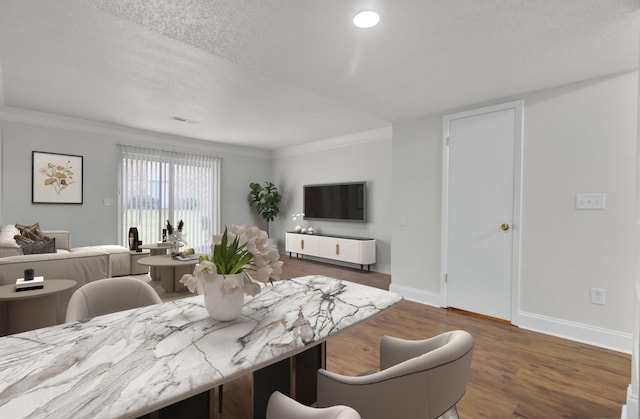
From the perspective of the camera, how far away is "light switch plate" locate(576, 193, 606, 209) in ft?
8.48

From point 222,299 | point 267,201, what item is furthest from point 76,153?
point 222,299

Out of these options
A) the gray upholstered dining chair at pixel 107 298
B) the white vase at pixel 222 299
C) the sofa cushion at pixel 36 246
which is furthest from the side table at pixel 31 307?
the white vase at pixel 222 299

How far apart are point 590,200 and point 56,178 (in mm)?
6730

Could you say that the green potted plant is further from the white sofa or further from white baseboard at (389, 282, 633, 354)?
white baseboard at (389, 282, 633, 354)

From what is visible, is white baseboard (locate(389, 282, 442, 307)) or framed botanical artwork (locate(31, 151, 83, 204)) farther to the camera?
framed botanical artwork (locate(31, 151, 83, 204))

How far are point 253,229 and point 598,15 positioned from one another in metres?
2.31

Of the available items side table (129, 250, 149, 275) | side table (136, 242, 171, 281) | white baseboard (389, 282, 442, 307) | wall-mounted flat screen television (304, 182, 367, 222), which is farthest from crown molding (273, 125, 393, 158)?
side table (129, 250, 149, 275)

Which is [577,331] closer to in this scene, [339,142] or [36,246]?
[339,142]

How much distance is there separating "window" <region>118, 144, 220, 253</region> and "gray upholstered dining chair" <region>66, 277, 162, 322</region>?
3.75 meters

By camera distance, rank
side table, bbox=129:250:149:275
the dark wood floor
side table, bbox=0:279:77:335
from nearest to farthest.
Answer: the dark wood floor, side table, bbox=0:279:77:335, side table, bbox=129:250:149:275

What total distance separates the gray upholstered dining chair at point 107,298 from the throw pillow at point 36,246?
282 cm

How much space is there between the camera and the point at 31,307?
2.24 metres

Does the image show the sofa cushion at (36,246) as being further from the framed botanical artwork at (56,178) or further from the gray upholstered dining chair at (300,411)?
the gray upholstered dining chair at (300,411)

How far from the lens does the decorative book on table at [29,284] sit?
7.24ft
